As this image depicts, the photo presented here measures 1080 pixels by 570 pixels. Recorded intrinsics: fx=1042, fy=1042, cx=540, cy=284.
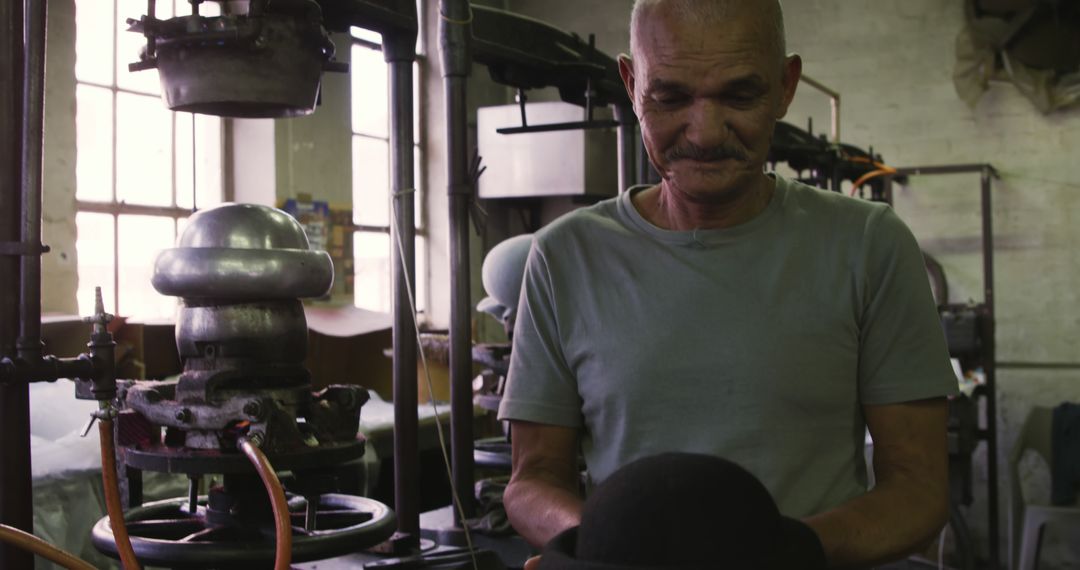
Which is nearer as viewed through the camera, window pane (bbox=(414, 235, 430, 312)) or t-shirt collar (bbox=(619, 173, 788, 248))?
t-shirt collar (bbox=(619, 173, 788, 248))

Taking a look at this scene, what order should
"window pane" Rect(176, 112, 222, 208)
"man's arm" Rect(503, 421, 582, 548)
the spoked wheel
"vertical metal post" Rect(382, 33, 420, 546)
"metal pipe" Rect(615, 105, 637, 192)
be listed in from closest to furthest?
"man's arm" Rect(503, 421, 582, 548) < the spoked wheel < "vertical metal post" Rect(382, 33, 420, 546) < "metal pipe" Rect(615, 105, 637, 192) < "window pane" Rect(176, 112, 222, 208)

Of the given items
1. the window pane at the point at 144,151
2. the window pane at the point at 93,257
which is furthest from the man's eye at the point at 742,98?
the window pane at the point at 144,151

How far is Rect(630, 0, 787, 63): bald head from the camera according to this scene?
1.01 metres

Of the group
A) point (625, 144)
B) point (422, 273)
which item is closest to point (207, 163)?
point (422, 273)

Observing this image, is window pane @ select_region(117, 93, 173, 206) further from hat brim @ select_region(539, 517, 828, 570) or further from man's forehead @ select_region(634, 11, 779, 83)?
hat brim @ select_region(539, 517, 828, 570)

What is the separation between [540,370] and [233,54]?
0.63 m

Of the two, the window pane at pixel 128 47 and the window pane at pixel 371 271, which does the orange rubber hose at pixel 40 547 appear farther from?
the window pane at pixel 371 271

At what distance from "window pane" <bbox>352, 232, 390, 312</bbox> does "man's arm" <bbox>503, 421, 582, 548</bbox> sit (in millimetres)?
4448

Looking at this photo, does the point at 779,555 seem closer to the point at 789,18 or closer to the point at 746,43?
the point at 746,43

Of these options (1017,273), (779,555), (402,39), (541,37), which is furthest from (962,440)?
(779,555)

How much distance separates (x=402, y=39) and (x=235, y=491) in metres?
0.85

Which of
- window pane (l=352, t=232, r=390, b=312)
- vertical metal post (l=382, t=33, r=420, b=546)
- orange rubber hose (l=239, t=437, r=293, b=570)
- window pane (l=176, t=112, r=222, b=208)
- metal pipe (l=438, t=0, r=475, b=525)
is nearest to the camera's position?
orange rubber hose (l=239, t=437, r=293, b=570)

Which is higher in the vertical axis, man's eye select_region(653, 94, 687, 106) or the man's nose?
man's eye select_region(653, 94, 687, 106)

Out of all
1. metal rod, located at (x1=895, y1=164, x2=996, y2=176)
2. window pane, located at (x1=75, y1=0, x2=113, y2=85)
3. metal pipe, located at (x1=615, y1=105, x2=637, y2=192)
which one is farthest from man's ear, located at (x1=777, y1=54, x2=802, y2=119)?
metal rod, located at (x1=895, y1=164, x2=996, y2=176)
